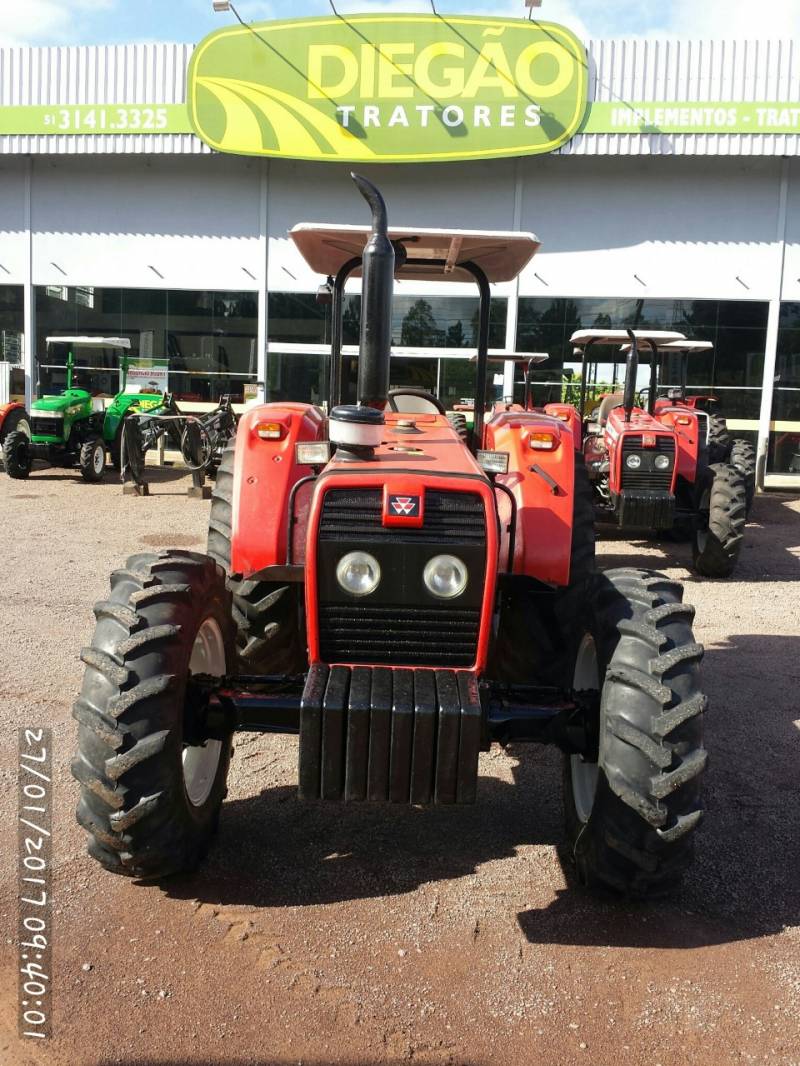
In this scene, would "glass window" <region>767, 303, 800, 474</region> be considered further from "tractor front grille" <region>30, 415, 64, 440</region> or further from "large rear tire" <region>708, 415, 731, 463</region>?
"tractor front grille" <region>30, 415, 64, 440</region>

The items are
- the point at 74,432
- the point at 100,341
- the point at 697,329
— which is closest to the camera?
the point at 74,432

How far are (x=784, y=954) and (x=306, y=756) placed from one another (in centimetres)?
165

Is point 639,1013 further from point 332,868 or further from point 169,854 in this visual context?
point 169,854

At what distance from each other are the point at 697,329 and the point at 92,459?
416 inches

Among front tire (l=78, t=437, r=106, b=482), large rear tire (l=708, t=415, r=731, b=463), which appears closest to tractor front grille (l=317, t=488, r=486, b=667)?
large rear tire (l=708, t=415, r=731, b=463)

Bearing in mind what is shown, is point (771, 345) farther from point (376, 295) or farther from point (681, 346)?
point (376, 295)

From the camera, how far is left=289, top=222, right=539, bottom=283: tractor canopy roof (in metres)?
4.35

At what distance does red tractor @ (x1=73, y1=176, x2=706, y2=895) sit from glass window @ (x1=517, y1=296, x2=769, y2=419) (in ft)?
45.2

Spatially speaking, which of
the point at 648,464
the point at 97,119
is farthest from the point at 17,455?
the point at 648,464

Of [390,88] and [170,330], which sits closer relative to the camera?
[390,88]

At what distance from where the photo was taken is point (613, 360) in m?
14.7

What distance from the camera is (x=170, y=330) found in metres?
17.8

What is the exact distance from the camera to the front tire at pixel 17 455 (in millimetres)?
14344

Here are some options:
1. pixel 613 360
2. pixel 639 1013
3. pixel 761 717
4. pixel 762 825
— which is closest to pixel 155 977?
pixel 639 1013
